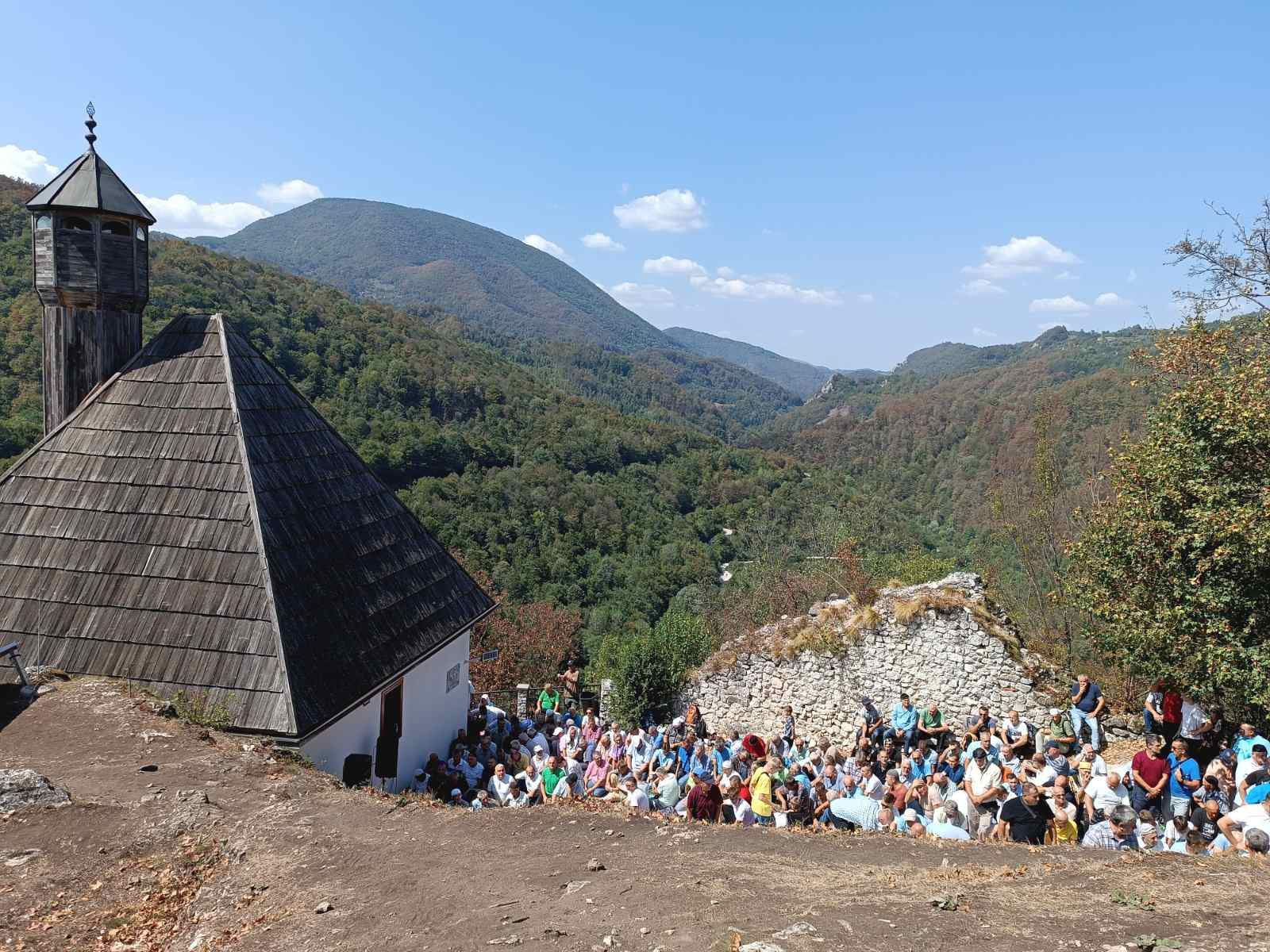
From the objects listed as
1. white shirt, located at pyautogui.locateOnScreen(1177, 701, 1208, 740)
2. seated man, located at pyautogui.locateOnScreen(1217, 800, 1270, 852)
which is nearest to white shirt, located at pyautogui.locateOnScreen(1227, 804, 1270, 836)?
seated man, located at pyautogui.locateOnScreen(1217, 800, 1270, 852)

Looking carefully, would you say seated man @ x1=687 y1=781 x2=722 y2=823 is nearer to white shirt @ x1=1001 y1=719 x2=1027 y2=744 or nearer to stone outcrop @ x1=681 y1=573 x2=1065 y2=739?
white shirt @ x1=1001 y1=719 x2=1027 y2=744

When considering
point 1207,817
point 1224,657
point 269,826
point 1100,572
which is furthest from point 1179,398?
point 269,826

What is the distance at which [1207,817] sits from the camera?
6414mm

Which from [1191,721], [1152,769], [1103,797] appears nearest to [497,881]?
[1103,797]

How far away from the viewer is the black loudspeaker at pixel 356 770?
8.25m

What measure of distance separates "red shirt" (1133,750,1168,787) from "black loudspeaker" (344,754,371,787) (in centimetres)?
757

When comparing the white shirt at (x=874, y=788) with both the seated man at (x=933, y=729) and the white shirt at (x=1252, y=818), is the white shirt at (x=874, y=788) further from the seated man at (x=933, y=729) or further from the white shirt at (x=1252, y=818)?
the seated man at (x=933, y=729)

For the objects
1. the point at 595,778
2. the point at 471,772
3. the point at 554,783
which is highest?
the point at 554,783

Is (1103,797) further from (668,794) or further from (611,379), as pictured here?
(611,379)

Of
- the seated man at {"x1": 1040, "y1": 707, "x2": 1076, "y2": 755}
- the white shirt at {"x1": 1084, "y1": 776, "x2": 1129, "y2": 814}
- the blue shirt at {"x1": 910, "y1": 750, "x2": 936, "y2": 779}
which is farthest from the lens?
the seated man at {"x1": 1040, "y1": 707, "x2": 1076, "y2": 755}

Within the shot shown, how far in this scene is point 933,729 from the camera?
36.3 ft

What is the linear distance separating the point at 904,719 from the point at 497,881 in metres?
7.67

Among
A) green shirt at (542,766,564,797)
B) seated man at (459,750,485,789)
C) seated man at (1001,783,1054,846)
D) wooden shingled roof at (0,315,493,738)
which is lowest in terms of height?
seated man at (459,750,485,789)

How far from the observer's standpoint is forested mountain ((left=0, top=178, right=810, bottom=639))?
33406 millimetres
